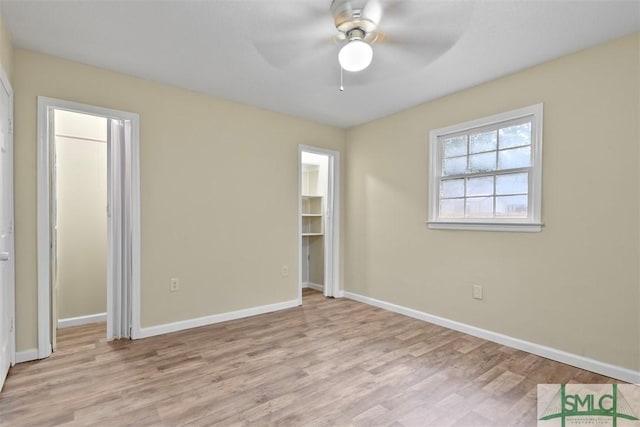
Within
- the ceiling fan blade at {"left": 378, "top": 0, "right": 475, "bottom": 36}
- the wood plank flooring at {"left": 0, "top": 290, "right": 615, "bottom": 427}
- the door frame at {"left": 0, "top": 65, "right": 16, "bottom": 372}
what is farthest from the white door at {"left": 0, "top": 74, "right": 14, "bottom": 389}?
the ceiling fan blade at {"left": 378, "top": 0, "right": 475, "bottom": 36}

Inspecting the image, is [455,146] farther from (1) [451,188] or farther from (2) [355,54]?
(2) [355,54]

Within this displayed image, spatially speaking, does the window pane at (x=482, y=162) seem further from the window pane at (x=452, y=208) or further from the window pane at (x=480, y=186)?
the window pane at (x=452, y=208)

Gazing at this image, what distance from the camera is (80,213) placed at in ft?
11.3

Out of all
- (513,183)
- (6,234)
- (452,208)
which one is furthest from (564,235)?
(6,234)

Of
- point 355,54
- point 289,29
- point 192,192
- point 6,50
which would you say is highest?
point 289,29

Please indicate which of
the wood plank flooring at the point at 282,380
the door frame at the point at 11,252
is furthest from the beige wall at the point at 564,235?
the door frame at the point at 11,252

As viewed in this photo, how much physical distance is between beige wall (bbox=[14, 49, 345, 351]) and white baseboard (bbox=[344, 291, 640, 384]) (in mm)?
1551

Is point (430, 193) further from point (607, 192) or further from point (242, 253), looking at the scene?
point (242, 253)

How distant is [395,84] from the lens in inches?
120

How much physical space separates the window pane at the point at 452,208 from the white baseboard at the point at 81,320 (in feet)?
12.5

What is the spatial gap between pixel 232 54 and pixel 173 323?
8.26ft

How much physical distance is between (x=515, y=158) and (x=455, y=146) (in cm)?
63

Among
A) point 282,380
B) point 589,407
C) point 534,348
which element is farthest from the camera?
point 534,348

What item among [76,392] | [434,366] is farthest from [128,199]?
[434,366]
